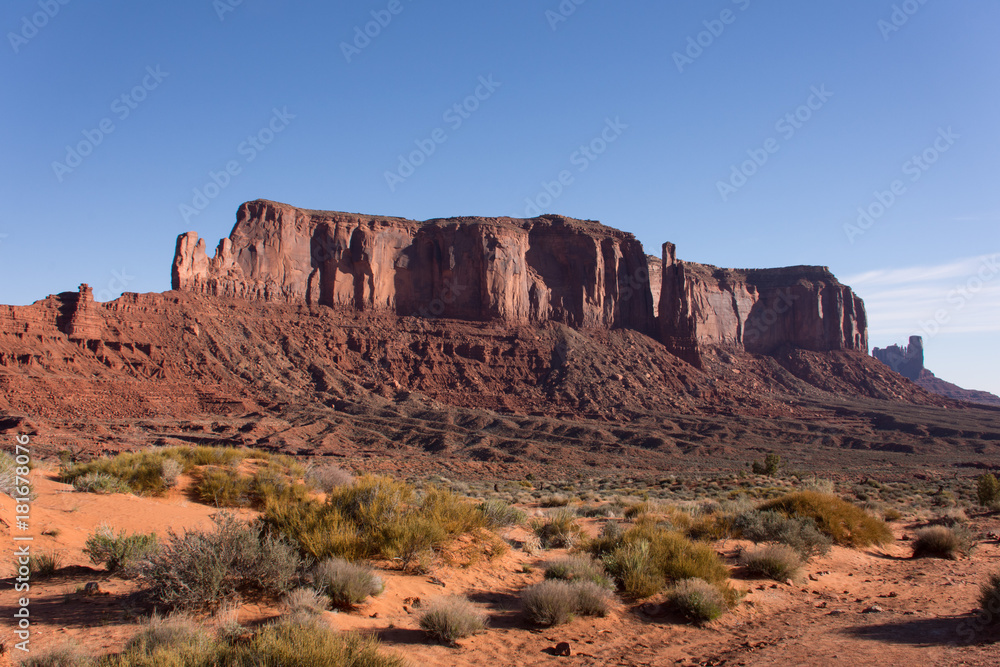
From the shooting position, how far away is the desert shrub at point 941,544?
11820 millimetres

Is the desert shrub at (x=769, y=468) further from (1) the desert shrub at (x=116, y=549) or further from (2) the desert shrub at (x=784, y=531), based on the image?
(1) the desert shrub at (x=116, y=549)

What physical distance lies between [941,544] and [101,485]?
16237mm

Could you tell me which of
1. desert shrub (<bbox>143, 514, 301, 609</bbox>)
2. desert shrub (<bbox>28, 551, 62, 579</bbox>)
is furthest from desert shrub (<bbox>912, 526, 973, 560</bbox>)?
desert shrub (<bbox>28, 551, 62, 579</bbox>)

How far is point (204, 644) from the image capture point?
4.50 metres

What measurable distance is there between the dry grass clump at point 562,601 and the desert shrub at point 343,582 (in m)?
1.90

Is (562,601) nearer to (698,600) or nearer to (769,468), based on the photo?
(698,600)

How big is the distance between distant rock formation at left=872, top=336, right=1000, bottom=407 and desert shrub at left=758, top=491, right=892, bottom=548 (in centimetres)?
15783

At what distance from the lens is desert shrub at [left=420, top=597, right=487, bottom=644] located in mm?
6062

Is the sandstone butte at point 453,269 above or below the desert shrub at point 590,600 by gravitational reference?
above

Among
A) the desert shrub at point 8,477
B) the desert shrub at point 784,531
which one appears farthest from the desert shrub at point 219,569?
the desert shrub at point 784,531

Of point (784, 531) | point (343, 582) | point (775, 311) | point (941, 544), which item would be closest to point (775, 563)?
point (784, 531)

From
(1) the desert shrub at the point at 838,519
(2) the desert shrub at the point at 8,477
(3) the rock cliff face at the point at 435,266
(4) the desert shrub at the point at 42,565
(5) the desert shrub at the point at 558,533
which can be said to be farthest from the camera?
(3) the rock cliff face at the point at 435,266

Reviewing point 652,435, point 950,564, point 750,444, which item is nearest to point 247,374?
point 652,435

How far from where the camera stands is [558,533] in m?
11.1
